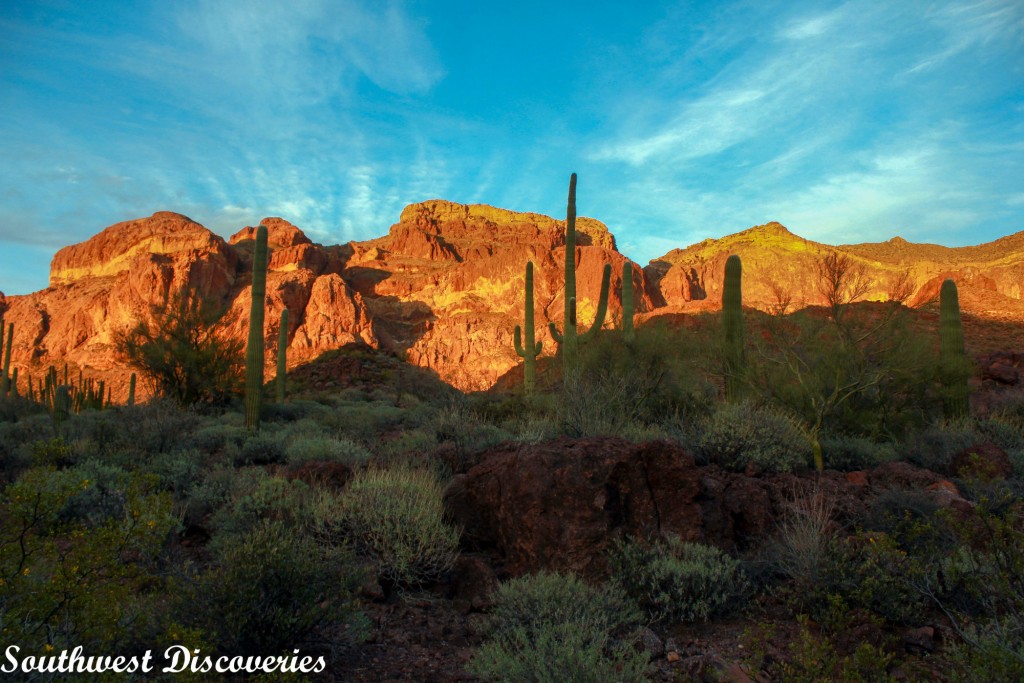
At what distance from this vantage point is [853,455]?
28.3 ft

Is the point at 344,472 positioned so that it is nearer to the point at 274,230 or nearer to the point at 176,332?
the point at 176,332

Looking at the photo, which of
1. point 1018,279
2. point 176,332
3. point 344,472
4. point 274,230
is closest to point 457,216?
point 274,230

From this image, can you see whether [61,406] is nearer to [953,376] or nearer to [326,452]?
[326,452]

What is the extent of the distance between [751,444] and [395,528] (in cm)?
418

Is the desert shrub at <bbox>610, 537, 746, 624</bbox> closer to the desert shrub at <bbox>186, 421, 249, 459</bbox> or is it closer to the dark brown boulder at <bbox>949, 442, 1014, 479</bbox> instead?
the dark brown boulder at <bbox>949, 442, 1014, 479</bbox>

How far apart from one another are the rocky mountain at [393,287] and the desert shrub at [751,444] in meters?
43.0

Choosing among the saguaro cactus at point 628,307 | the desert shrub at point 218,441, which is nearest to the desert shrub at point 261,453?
the desert shrub at point 218,441

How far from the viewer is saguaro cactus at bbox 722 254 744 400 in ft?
42.2

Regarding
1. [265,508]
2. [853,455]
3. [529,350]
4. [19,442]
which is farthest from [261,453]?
[529,350]

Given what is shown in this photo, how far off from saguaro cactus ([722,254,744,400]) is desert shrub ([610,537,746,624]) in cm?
848

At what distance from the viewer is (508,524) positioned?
540cm

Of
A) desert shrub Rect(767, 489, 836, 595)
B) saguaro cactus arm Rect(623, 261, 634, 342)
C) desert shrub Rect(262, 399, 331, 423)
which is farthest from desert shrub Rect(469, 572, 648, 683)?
desert shrub Rect(262, 399, 331, 423)

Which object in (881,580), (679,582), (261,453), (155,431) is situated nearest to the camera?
(881,580)

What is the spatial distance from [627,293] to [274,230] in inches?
2939
